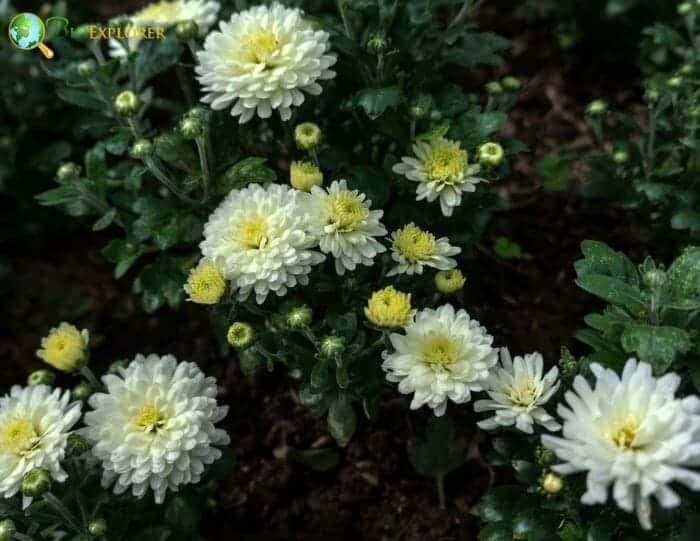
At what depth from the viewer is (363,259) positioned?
210 centimetres

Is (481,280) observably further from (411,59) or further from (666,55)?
(666,55)

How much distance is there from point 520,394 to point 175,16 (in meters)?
1.87

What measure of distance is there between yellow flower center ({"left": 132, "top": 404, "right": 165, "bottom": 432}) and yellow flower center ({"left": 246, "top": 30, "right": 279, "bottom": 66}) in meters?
1.01

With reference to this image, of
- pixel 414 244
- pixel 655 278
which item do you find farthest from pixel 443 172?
pixel 655 278

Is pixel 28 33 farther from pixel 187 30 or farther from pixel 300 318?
pixel 300 318

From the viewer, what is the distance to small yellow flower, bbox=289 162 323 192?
2133 mm

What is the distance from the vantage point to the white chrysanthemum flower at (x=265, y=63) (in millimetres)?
2184

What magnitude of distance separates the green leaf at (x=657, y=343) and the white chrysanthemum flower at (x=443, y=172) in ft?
2.08

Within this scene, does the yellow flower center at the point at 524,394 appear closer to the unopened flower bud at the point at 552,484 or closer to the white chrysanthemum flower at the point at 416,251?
the unopened flower bud at the point at 552,484

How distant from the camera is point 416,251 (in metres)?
2.06

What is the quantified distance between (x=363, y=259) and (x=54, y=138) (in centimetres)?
200

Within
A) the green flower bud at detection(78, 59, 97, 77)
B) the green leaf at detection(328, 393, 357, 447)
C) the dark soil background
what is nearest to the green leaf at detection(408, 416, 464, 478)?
the dark soil background

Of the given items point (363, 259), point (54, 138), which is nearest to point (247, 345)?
point (363, 259)

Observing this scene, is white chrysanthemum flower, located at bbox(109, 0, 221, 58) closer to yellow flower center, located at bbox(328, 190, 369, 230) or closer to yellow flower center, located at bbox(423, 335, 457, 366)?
yellow flower center, located at bbox(328, 190, 369, 230)
